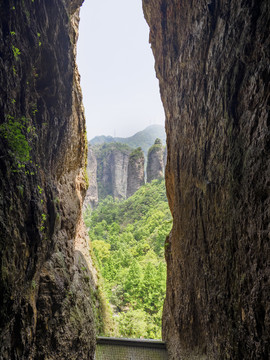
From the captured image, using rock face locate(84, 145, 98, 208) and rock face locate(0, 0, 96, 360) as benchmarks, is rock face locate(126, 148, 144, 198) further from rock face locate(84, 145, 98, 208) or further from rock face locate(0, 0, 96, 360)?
rock face locate(0, 0, 96, 360)

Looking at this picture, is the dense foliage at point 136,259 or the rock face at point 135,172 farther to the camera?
the rock face at point 135,172

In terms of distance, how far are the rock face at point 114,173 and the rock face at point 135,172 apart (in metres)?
15.8

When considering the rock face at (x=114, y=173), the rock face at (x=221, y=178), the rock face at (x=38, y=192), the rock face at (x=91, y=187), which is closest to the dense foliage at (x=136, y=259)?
the rock face at (x=221, y=178)

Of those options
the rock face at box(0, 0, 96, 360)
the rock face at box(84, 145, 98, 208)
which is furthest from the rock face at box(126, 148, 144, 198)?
the rock face at box(0, 0, 96, 360)

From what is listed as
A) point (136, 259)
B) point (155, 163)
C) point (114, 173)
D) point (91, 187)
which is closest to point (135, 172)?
point (155, 163)

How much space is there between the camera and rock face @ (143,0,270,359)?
4055mm

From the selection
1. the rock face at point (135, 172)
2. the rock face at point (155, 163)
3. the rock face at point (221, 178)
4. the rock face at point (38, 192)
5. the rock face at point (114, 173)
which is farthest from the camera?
the rock face at point (114, 173)

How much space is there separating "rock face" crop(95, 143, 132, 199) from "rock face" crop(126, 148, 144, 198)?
51.9 feet

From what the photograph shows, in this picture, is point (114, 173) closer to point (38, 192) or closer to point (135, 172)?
point (135, 172)

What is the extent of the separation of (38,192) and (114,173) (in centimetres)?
7512

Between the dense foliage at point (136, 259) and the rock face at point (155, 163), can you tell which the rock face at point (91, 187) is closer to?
the dense foliage at point (136, 259)

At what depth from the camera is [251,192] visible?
4273 millimetres

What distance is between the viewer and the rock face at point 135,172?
64688 mm

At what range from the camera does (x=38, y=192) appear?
667 cm
